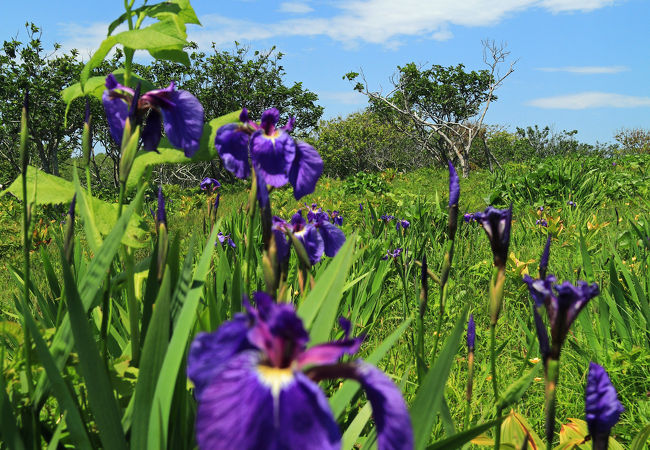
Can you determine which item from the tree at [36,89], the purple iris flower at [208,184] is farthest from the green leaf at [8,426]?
the tree at [36,89]

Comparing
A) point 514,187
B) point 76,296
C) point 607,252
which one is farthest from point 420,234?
point 76,296

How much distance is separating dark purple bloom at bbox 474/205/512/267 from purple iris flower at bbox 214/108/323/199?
16.1 inches

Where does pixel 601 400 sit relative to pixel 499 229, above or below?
below

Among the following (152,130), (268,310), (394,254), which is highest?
(152,130)

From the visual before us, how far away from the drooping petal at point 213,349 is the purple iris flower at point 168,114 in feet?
2.18

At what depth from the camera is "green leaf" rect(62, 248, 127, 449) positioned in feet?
2.66

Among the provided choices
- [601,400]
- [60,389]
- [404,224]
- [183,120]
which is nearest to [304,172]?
[183,120]

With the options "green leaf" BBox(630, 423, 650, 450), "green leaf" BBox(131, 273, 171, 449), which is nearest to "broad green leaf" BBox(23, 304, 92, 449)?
"green leaf" BBox(131, 273, 171, 449)

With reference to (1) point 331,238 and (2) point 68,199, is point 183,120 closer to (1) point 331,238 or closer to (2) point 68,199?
(2) point 68,199

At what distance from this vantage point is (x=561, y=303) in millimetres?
799

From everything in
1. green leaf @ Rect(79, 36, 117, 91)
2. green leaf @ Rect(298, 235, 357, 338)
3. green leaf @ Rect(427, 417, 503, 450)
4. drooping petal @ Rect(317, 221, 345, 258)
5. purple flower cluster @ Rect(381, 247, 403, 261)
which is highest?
green leaf @ Rect(79, 36, 117, 91)

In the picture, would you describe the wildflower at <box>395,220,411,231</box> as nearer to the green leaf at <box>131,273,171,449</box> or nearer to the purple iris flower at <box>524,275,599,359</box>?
the purple iris flower at <box>524,275,599,359</box>

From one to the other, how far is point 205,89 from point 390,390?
2032 cm

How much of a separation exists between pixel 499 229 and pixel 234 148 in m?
0.66
